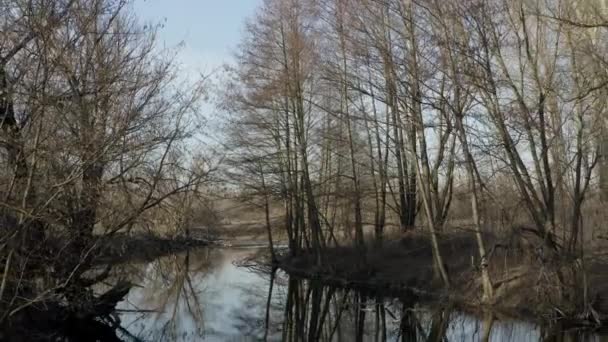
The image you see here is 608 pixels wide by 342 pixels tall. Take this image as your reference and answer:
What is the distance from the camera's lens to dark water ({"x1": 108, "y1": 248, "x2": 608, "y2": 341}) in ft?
54.4

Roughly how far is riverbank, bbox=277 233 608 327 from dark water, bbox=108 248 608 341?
0.83 metres

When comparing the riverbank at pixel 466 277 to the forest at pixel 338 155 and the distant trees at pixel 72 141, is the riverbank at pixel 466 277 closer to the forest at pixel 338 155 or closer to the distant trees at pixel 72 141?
the forest at pixel 338 155

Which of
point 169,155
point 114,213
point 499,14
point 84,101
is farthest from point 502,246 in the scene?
point 84,101

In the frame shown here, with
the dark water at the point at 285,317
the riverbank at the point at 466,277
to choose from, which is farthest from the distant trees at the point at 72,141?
the riverbank at the point at 466,277

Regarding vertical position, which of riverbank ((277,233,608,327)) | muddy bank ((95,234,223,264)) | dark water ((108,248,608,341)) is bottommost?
dark water ((108,248,608,341))

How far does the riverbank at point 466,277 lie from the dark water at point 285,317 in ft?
2.72

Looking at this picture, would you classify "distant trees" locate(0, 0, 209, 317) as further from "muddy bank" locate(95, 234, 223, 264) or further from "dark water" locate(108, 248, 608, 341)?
"dark water" locate(108, 248, 608, 341)

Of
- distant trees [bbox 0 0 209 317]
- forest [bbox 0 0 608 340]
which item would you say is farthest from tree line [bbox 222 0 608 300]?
distant trees [bbox 0 0 209 317]

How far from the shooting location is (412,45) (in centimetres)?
2042

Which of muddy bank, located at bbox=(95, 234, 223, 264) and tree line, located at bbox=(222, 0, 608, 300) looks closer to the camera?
muddy bank, located at bbox=(95, 234, 223, 264)

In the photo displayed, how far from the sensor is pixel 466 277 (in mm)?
21391

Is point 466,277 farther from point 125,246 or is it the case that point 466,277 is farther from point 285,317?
point 125,246

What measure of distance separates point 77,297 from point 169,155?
3.31 meters

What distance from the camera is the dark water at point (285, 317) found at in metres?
16.6
